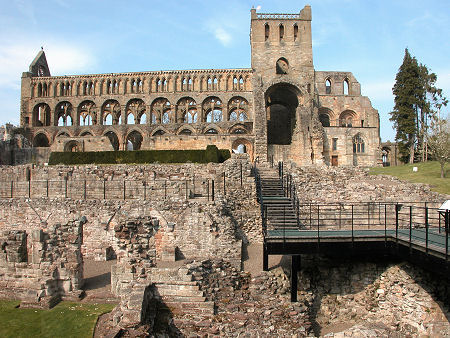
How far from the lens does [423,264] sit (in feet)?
36.9

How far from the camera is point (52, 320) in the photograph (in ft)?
37.2

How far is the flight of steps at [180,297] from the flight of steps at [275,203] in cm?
401

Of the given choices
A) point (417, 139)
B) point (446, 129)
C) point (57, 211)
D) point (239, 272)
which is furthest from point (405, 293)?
point (417, 139)

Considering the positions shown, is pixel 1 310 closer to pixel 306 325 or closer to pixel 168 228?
pixel 168 228

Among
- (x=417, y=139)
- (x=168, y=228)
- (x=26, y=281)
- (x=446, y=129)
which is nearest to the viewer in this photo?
(x=26, y=281)

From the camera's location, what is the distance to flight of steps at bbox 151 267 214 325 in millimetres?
12125

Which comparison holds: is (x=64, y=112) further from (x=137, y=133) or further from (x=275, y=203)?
(x=275, y=203)

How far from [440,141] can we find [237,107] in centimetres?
2663

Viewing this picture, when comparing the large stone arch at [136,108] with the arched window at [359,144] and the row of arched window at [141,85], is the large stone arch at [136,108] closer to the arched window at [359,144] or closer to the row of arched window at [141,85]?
the row of arched window at [141,85]

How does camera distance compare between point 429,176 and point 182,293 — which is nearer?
point 182,293

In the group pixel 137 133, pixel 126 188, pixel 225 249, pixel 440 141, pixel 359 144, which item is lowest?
pixel 225 249

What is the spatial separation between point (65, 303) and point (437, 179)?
26.5 metres

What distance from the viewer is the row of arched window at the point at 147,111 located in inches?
1970

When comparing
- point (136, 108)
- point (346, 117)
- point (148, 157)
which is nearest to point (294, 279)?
point (148, 157)
